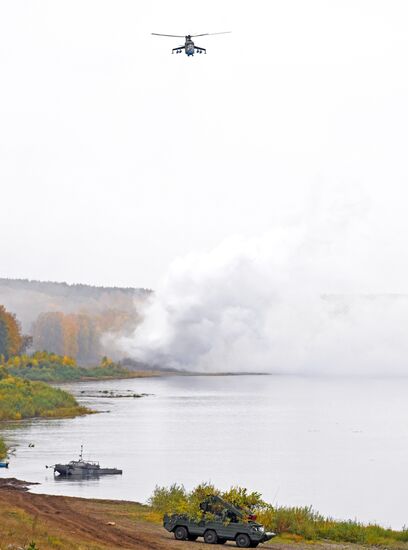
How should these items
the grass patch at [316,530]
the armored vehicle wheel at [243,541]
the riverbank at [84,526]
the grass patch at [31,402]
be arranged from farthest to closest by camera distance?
the grass patch at [31,402] < the grass patch at [316,530] < the armored vehicle wheel at [243,541] < the riverbank at [84,526]

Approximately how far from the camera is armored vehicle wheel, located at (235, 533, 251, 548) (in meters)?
45.0

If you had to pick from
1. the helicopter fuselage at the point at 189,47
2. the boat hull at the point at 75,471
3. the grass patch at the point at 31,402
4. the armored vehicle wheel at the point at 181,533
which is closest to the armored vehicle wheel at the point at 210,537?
the armored vehicle wheel at the point at 181,533

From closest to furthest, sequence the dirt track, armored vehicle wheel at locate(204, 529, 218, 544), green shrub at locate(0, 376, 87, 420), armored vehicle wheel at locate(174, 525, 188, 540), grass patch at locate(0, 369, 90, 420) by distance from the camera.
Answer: the dirt track
armored vehicle wheel at locate(204, 529, 218, 544)
armored vehicle wheel at locate(174, 525, 188, 540)
green shrub at locate(0, 376, 87, 420)
grass patch at locate(0, 369, 90, 420)

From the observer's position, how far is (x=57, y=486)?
72562 mm

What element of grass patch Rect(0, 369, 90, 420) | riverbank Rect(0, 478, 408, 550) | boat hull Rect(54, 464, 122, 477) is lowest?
riverbank Rect(0, 478, 408, 550)

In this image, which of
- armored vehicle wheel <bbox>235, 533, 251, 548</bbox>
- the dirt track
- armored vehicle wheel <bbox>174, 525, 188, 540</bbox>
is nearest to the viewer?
the dirt track

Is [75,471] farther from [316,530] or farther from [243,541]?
[243,541]

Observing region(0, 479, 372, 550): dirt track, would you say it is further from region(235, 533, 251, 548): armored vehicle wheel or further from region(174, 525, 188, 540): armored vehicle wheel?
region(174, 525, 188, 540): armored vehicle wheel

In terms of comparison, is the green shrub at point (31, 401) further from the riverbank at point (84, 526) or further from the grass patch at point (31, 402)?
the riverbank at point (84, 526)

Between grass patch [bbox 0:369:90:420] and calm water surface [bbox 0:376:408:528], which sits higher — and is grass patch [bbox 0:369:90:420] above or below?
above

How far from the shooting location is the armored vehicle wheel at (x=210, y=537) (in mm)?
45406

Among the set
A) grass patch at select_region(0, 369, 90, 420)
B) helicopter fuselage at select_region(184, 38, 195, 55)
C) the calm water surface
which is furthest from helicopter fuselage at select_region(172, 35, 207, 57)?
grass patch at select_region(0, 369, 90, 420)

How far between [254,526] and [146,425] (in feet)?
307

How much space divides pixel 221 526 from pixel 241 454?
191 feet
